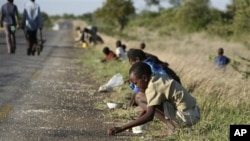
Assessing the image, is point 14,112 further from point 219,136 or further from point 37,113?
point 219,136

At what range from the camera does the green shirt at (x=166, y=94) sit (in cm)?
691

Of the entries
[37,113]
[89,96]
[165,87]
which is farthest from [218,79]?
[165,87]

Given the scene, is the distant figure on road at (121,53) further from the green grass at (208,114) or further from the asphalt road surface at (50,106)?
the green grass at (208,114)

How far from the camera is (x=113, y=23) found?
74188 mm

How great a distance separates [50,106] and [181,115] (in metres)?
3.28

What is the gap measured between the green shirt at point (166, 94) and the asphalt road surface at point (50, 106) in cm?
90

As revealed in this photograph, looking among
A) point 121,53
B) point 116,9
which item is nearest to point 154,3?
point 116,9

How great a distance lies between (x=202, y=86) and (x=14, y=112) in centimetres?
442

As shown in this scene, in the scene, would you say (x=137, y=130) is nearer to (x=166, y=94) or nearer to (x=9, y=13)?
(x=166, y=94)

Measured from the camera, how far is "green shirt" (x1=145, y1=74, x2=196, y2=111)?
691cm

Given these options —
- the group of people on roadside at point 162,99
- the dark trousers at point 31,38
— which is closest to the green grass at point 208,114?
the group of people on roadside at point 162,99

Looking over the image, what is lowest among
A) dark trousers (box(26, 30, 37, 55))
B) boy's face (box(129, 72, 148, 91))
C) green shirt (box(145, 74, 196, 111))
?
green shirt (box(145, 74, 196, 111))

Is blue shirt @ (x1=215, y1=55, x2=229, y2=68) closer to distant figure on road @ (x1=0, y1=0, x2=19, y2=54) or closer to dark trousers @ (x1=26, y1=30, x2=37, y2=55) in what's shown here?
dark trousers @ (x1=26, y1=30, x2=37, y2=55)

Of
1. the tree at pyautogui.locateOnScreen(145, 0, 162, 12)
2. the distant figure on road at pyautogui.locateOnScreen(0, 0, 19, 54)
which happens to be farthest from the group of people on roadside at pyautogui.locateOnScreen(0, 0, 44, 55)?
the tree at pyautogui.locateOnScreen(145, 0, 162, 12)
